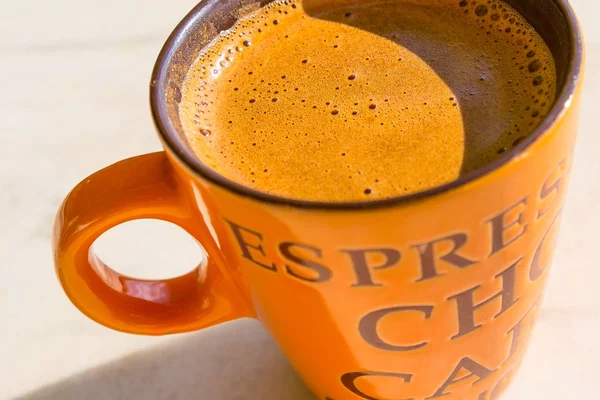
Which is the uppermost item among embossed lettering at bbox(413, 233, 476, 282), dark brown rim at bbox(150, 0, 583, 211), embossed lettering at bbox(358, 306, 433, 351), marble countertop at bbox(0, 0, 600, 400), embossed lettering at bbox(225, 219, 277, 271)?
dark brown rim at bbox(150, 0, 583, 211)

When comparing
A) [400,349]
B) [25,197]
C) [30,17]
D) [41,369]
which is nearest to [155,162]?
[400,349]

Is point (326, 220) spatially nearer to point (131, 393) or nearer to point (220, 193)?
point (220, 193)

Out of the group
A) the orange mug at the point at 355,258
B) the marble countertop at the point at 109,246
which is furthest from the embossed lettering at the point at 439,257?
the marble countertop at the point at 109,246

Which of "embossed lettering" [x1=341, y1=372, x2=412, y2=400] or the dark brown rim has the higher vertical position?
the dark brown rim

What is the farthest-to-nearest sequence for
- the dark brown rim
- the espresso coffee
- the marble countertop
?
the marble countertop → the espresso coffee → the dark brown rim

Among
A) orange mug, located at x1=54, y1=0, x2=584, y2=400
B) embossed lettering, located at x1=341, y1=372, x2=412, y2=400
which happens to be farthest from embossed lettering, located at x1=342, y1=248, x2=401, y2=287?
embossed lettering, located at x1=341, y1=372, x2=412, y2=400

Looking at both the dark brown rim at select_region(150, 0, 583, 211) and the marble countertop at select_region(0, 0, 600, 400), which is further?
the marble countertop at select_region(0, 0, 600, 400)

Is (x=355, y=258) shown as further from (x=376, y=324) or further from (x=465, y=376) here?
(x=465, y=376)

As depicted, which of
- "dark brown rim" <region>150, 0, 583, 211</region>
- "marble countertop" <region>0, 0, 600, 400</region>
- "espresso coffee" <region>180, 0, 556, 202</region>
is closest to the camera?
"dark brown rim" <region>150, 0, 583, 211</region>

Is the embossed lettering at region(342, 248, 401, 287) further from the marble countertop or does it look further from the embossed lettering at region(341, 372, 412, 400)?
the marble countertop
